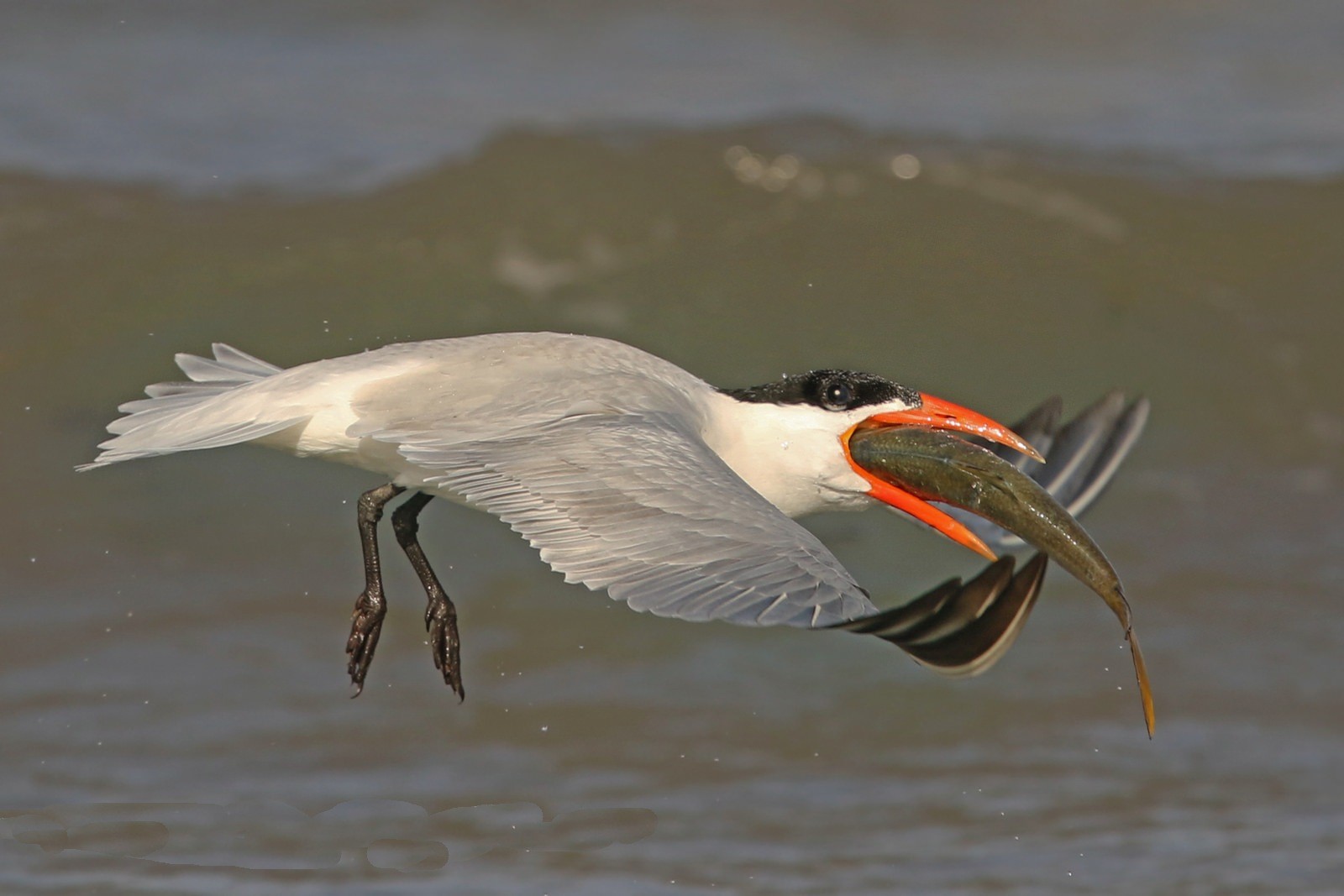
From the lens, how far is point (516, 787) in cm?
627

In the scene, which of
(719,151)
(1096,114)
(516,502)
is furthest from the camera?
(1096,114)

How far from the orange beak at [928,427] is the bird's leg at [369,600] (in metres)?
1.31

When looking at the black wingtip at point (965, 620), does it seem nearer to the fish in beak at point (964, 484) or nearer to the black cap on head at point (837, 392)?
the fish in beak at point (964, 484)

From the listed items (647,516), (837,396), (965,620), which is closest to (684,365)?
(837,396)

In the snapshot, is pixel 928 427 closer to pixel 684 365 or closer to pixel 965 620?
pixel 965 620

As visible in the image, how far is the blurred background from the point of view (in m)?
6.05

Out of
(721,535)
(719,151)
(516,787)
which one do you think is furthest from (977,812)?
(719,151)

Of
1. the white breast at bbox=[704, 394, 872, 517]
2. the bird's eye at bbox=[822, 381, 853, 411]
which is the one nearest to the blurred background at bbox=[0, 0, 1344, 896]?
the white breast at bbox=[704, 394, 872, 517]

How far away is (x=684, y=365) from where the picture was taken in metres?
9.81

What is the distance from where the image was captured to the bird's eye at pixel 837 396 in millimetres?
5172

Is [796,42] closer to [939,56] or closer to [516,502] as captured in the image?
[939,56]

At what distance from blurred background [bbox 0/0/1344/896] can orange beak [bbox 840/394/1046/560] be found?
1.33 meters

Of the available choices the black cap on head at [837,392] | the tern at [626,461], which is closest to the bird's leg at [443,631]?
the tern at [626,461]

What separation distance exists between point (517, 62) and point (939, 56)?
2.72 m
